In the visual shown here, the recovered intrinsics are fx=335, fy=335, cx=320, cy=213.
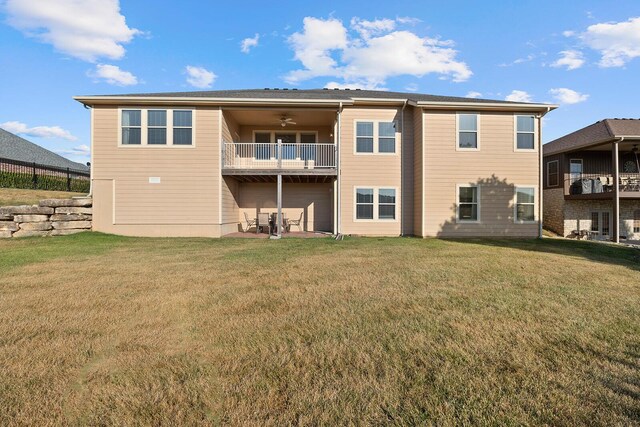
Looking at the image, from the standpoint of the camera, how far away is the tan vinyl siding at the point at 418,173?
1325 cm

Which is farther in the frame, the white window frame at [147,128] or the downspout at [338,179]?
A: the downspout at [338,179]

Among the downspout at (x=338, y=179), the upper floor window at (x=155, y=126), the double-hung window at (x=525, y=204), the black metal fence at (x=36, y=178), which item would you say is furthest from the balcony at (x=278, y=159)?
the black metal fence at (x=36, y=178)

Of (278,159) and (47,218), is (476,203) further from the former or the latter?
(47,218)

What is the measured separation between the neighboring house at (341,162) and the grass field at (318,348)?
23.8ft

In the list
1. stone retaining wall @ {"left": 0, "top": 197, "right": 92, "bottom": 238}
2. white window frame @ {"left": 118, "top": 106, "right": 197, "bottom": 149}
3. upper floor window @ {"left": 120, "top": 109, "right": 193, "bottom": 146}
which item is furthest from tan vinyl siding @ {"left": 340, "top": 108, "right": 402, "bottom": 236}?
stone retaining wall @ {"left": 0, "top": 197, "right": 92, "bottom": 238}

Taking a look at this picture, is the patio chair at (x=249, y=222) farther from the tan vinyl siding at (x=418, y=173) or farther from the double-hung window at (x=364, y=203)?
the tan vinyl siding at (x=418, y=173)

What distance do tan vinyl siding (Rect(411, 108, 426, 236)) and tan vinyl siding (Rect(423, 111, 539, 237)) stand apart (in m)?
0.33

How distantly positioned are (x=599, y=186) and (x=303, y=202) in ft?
50.0

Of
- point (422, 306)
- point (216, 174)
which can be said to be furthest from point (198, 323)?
point (216, 174)

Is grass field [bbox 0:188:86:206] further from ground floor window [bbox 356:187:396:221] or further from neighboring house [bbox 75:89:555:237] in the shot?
ground floor window [bbox 356:187:396:221]

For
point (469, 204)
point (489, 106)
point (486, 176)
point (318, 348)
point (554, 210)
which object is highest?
point (489, 106)

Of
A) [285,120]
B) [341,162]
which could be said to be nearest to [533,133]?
[341,162]

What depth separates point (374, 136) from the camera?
13844 mm

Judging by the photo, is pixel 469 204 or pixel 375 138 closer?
pixel 469 204
